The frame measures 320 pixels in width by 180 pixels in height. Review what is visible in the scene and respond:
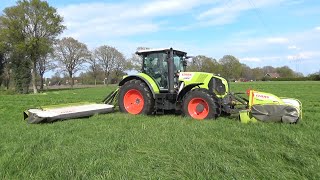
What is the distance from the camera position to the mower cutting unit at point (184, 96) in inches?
375

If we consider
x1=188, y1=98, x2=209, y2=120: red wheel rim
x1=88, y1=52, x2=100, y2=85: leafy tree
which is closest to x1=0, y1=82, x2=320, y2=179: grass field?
x1=188, y1=98, x2=209, y2=120: red wheel rim

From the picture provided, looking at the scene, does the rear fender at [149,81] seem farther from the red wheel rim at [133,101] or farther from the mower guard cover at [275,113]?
the mower guard cover at [275,113]

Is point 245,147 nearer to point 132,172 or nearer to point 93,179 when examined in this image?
point 132,172

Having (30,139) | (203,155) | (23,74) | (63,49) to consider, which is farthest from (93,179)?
(63,49)

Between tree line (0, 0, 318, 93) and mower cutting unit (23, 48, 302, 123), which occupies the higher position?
tree line (0, 0, 318, 93)

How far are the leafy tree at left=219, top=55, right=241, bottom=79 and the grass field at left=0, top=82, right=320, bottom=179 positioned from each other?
92.1m

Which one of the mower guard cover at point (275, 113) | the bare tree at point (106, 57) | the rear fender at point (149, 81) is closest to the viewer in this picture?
the mower guard cover at point (275, 113)

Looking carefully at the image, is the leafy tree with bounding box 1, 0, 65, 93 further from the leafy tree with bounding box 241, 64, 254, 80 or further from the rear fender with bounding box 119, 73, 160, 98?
the leafy tree with bounding box 241, 64, 254, 80

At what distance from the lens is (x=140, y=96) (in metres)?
12.3

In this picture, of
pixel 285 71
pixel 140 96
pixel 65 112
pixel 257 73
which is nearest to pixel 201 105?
pixel 140 96

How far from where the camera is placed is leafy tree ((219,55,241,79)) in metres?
99.4

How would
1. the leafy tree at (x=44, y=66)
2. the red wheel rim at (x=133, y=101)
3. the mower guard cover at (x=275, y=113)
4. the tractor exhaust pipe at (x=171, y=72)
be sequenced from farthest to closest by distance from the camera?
the leafy tree at (x=44, y=66), the red wheel rim at (x=133, y=101), the tractor exhaust pipe at (x=171, y=72), the mower guard cover at (x=275, y=113)

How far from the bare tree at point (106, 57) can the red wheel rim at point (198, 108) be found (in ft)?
250

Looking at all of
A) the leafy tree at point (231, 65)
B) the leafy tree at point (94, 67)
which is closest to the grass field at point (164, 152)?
the leafy tree at point (94, 67)
